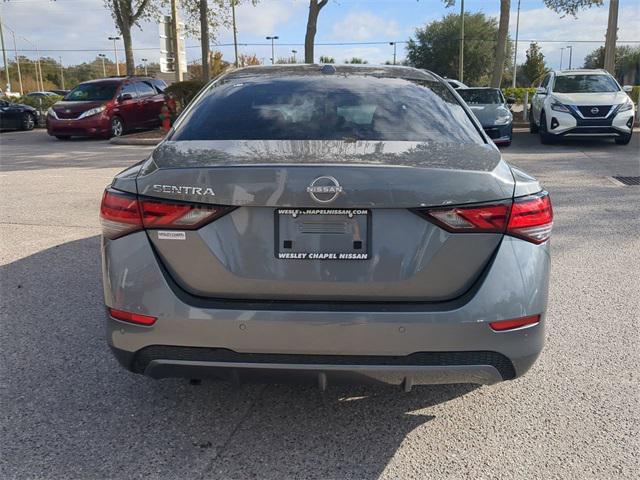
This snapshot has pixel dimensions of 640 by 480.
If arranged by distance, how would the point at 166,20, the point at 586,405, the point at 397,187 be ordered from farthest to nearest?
the point at 166,20 → the point at 586,405 → the point at 397,187

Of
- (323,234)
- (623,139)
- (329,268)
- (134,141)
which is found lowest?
(134,141)

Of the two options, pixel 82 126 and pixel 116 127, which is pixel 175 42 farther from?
pixel 82 126

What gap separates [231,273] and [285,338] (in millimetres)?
329

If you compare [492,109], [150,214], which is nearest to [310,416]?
[150,214]

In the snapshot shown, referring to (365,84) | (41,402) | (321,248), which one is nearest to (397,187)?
(321,248)

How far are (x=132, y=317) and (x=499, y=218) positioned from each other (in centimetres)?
152

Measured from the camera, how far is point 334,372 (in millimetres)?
2328

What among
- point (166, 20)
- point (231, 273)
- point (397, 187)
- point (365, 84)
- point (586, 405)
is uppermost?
point (166, 20)

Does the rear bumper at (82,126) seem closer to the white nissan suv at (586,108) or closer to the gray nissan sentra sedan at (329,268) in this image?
the white nissan suv at (586,108)

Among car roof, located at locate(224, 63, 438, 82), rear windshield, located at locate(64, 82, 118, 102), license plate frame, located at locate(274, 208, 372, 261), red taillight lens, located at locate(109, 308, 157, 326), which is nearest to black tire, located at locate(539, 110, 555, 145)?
car roof, located at locate(224, 63, 438, 82)

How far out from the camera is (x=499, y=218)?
7.67ft

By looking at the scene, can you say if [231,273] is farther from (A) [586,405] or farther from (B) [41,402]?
(A) [586,405]

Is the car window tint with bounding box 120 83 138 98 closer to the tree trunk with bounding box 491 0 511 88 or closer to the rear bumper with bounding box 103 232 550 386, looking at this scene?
the tree trunk with bounding box 491 0 511 88

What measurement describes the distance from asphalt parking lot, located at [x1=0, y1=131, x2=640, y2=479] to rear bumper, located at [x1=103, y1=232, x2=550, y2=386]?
13.5 inches
